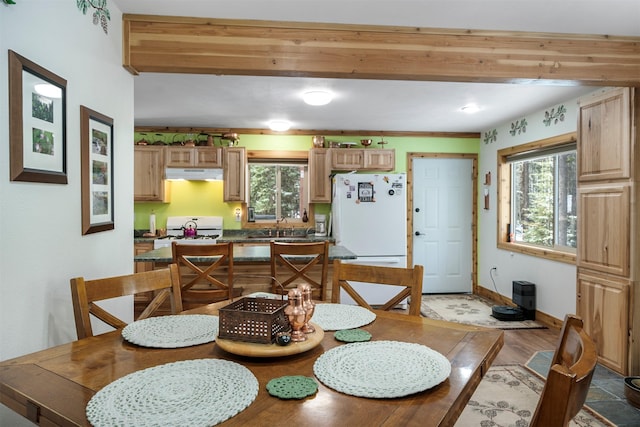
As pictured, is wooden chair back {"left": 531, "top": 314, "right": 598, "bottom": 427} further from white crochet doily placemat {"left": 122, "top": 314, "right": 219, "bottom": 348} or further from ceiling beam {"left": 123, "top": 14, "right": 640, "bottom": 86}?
ceiling beam {"left": 123, "top": 14, "right": 640, "bottom": 86}

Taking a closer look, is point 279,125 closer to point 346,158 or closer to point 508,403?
point 346,158

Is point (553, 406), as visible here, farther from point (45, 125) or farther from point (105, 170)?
point (105, 170)

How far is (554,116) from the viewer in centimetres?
439

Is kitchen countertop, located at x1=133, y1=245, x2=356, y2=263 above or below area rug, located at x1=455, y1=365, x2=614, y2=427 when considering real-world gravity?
above

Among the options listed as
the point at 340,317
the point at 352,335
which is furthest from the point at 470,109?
the point at 352,335

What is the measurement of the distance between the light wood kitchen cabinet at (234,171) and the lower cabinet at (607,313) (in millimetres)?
3961

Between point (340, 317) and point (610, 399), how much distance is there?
7.29 feet

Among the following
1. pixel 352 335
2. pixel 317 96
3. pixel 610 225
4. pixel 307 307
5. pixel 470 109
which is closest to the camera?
pixel 307 307

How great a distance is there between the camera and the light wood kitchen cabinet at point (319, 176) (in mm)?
5645

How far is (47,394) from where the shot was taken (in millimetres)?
990

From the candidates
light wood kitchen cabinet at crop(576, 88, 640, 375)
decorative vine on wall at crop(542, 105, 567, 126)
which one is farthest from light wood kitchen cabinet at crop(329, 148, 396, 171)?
light wood kitchen cabinet at crop(576, 88, 640, 375)

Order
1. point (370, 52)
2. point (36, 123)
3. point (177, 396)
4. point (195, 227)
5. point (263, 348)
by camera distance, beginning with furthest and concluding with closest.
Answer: point (195, 227)
point (370, 52)
point (36, 123)
point (263, 348)
point (177, 396)

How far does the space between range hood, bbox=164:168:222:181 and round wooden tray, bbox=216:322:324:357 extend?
4368 millimetres

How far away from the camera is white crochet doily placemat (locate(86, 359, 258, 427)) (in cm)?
87
